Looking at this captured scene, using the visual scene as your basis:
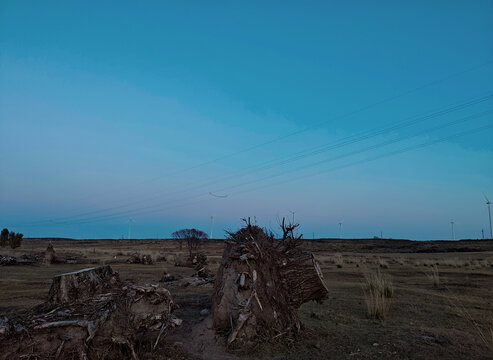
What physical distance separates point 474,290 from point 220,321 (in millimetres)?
9894

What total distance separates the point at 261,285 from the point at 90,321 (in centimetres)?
274

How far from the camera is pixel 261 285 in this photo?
6164 millimetres

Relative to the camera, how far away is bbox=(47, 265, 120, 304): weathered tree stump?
5570mm

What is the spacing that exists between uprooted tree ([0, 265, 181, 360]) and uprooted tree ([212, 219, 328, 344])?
3.19ft

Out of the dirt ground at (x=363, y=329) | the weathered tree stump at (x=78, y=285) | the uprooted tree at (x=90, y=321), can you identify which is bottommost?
the dirt ground at (x=363, y=329)

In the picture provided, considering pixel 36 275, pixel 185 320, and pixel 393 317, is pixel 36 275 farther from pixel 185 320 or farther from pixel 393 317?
pixel 393 317

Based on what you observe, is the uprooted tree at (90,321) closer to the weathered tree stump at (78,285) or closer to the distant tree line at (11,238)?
the weathered tree stump at (78,285)

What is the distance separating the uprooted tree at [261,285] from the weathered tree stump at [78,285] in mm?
1964

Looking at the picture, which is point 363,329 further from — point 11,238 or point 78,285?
point 11,238

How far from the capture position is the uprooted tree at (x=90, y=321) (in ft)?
14.8

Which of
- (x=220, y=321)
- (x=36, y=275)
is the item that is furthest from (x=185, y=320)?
(x=36, y=275)

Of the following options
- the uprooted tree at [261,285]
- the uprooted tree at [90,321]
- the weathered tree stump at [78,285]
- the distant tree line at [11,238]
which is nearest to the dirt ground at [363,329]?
the uprooted tree at [261,285]

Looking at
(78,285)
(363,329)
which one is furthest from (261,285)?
(78,285)

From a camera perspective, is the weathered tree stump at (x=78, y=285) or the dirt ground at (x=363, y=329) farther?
the dirt ground at (x=363, y=329)
